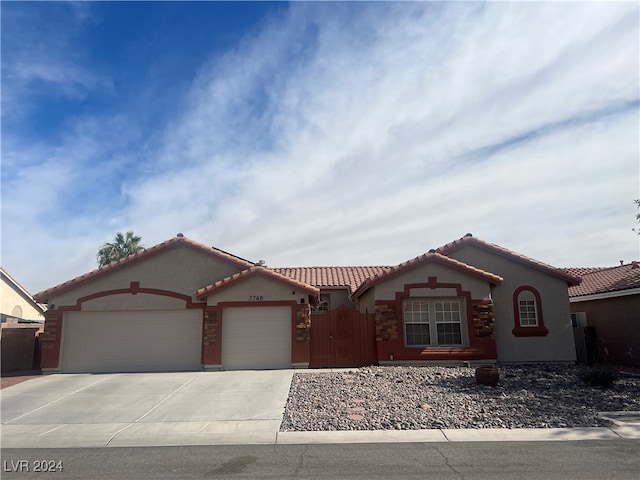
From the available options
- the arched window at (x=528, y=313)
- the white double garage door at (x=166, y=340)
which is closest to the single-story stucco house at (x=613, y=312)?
the arched window at (x=528, y=313)

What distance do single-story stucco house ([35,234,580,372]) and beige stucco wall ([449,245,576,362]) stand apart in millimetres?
41

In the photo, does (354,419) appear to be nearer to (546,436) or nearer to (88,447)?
(546,436)

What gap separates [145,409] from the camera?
12.2 meters

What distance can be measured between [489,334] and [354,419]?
9726mm

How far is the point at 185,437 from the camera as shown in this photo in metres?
9.80

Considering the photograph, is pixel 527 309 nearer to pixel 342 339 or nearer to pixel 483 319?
pixel 483 319

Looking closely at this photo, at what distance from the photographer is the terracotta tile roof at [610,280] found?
19.8m

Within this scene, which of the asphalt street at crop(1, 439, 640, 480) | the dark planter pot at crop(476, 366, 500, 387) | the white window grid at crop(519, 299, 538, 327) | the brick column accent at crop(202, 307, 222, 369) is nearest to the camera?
the asphalt street at crop(1, 439, 640, 480)

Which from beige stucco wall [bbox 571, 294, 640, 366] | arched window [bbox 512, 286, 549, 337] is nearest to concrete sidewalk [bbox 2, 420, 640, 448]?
arched window [bbox 512, 286, 549, 337]

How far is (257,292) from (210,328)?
2.21 meters

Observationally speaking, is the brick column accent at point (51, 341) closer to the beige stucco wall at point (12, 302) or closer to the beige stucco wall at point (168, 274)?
the beige stucco wall at point (168, 274)

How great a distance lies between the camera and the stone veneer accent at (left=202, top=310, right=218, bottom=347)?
17.8m

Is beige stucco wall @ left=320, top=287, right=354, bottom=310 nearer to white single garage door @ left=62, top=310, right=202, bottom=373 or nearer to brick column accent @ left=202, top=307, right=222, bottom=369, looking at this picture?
brick column accent @ left=202, top=307, right=222, bottom=369

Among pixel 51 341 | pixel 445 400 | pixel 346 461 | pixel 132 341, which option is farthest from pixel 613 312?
pixel 51 341
